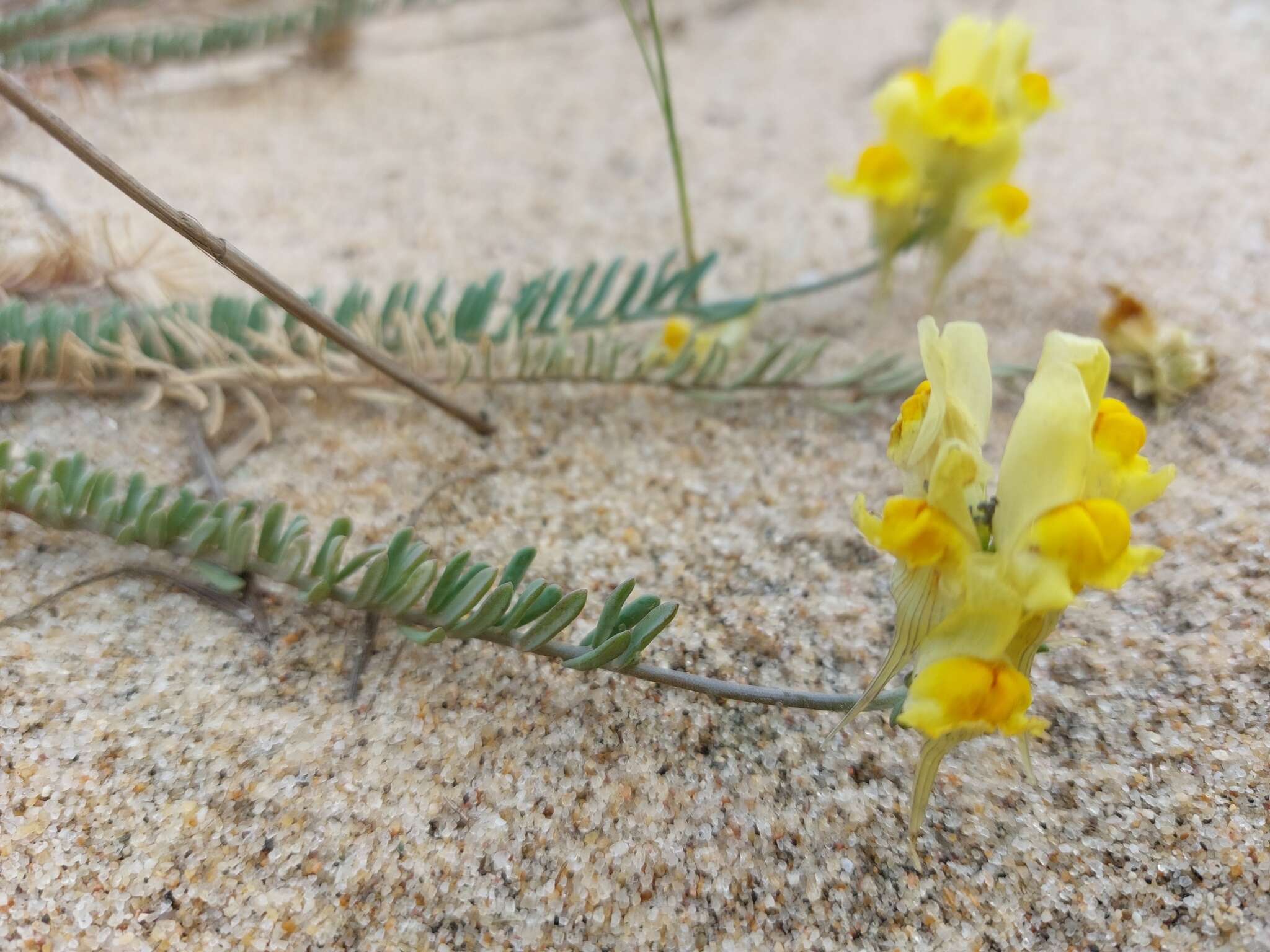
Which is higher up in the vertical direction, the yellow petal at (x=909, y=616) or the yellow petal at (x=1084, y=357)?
the yellow petal at (x=1084, y=357)

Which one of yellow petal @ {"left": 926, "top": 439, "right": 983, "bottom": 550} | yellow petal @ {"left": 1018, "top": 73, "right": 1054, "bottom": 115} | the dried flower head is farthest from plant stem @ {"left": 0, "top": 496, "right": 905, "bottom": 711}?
yellow petal @ {"left": 1018, "top": 73, "right": 1054, "bottom": 115}

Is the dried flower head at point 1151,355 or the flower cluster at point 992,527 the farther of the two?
the dried flower head at point 1151,355

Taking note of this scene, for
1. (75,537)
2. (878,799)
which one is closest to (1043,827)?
(878,799)

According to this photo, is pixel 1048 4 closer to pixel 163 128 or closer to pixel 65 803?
pixel 163 128

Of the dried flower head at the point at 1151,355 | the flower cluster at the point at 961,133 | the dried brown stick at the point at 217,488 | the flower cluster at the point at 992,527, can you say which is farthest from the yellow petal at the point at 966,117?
the dried brown stick at the point at 217,488

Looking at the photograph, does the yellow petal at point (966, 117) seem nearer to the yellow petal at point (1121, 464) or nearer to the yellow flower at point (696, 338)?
the yellow flower at point (696, 338)

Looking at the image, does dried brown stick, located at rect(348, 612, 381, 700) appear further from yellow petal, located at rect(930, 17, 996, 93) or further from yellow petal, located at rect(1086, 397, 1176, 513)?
yellow petal, located at rect(930, 17, 996, 93)
